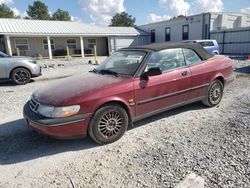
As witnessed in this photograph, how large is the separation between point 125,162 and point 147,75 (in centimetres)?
155

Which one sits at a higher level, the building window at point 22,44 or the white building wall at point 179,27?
the white building wall at point 179,27

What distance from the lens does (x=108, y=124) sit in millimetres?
3564

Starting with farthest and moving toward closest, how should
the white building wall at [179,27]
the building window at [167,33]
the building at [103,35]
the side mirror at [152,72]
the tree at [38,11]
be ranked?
the tree at [38,11] < the building window at [167,33] < the white building wall at [179,27] < the building at [103,35] < the side mirror at [152,72]

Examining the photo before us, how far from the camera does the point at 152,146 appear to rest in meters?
3.46

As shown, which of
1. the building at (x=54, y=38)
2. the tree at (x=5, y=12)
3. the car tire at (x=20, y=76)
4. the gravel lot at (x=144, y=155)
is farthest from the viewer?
the tree at (x=5, y=12)

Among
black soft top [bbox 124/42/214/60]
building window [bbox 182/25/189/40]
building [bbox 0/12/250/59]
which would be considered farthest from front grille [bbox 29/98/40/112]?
building window [bbox 182/25/189/40]

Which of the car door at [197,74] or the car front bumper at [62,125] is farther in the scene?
the car door at [197,74]

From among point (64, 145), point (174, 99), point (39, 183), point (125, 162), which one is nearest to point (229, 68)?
point (174, 99)

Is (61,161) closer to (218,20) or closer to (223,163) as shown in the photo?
(223,163)

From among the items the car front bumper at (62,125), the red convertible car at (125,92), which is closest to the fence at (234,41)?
the red convertible car at (125,92)

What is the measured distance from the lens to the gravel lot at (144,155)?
271 cm

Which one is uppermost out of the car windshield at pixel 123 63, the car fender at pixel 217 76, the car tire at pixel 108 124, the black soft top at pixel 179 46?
the black soft top at pixel 179 46

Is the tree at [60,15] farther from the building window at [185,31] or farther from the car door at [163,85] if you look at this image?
the car door at [163,85]

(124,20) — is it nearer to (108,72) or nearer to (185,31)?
(185,31)
